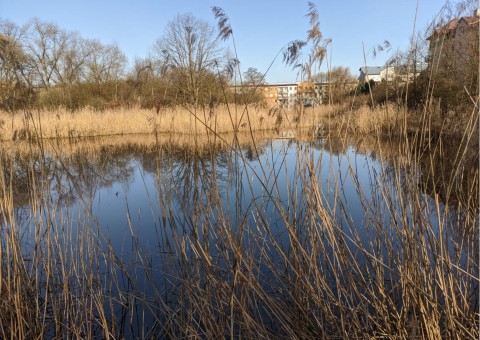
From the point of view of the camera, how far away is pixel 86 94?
13734mm

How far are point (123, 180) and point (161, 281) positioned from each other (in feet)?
11.0

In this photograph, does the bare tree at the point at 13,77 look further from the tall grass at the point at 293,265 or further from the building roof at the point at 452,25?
the building roof at the point at 452,25

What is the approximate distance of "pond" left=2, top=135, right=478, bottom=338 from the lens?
4.84 feet

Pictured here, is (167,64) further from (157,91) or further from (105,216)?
(105,216)

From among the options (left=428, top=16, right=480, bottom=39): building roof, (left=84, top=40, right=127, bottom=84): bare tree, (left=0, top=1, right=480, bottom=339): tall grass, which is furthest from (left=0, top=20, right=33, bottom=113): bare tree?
(left=84, top=40, right=127, bottom=84): bare tree

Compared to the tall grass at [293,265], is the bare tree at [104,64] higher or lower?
higher

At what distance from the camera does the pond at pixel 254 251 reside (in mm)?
1476

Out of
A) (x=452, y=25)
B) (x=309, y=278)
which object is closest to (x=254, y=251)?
(x=309, y=278)

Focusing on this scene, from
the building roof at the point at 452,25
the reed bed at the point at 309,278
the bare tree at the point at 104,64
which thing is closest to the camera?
the reed bed at the point at 309,278

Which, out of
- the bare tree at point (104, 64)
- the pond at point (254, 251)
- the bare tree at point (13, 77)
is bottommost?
the pond at point (254, 251)

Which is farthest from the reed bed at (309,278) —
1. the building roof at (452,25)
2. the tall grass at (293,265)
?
the building roof at (452,25)

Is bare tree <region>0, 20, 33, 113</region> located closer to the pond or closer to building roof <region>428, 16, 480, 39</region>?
the pond

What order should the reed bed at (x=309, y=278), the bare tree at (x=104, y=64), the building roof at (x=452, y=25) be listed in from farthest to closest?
the bare tree at (x=104, y=64) < the building roof at (x=452, y=25) < the reed bed at (x=309, y=278)

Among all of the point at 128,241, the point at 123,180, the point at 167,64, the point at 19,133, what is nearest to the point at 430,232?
the point at 167,64
